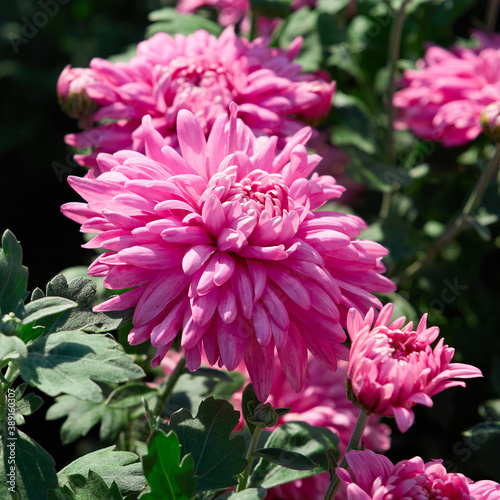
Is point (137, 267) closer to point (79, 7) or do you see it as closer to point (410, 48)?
point (410, 48)

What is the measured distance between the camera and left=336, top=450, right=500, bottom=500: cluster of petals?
672 mm

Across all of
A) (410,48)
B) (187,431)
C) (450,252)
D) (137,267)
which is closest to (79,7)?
(410,48)

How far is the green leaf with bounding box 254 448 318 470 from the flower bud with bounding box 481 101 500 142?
76 centimetres

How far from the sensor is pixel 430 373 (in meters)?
0.70

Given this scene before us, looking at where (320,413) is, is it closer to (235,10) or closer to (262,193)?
(262,193)

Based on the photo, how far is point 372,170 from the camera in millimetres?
1382

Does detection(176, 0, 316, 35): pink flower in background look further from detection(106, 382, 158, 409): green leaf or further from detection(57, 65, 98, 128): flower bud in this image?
detection(106, 382, 158, 409): green leaf

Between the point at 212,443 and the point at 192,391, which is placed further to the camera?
the point at 192,391

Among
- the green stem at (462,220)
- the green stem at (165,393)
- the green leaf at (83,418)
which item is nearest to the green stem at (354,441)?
the green stem at (165,393)

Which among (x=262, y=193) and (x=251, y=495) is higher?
(x=262, y=193)

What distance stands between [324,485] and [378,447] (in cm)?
14

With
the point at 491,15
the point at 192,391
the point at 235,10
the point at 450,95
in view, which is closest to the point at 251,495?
the point at 192,391

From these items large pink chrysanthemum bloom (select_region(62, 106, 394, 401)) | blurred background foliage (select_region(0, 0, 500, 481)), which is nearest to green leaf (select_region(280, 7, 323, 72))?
blurred background foliage (select_region(0, 0, 500, 481))

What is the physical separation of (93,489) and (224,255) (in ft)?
1.09
